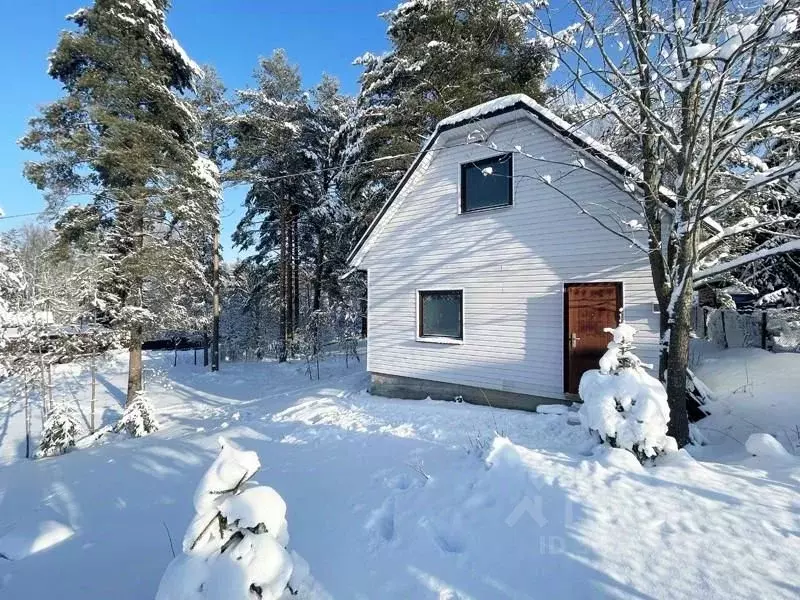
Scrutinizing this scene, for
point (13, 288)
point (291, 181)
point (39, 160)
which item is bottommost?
point (13, 288)

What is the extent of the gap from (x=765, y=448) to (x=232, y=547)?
14.8 feet

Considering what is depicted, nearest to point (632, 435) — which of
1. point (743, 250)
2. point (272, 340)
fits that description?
point (743, 250)

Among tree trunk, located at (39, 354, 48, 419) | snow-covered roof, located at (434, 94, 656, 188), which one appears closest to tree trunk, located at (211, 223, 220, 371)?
tree trunk, located at (39, 354, 48, 419)

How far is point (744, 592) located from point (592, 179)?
623 cm

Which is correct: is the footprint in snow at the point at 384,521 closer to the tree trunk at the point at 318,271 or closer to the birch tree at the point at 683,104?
the birch tree at the point at 683,104

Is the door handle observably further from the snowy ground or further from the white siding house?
A: the snowy ground

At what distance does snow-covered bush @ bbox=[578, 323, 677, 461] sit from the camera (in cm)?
364

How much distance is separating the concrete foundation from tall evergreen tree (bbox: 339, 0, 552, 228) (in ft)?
23.1

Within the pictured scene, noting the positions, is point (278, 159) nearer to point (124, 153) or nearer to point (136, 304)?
point (124, 153)

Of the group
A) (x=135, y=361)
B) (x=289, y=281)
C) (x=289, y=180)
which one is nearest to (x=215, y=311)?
(x=289, y=281)

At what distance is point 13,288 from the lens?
392 inches

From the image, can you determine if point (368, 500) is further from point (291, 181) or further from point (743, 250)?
point (291, 181)

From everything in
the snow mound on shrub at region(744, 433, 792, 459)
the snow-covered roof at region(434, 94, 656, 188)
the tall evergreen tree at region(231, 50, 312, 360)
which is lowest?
the snow mound on shrub at region(744, 433, 792, 459)

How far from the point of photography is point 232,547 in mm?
2045
